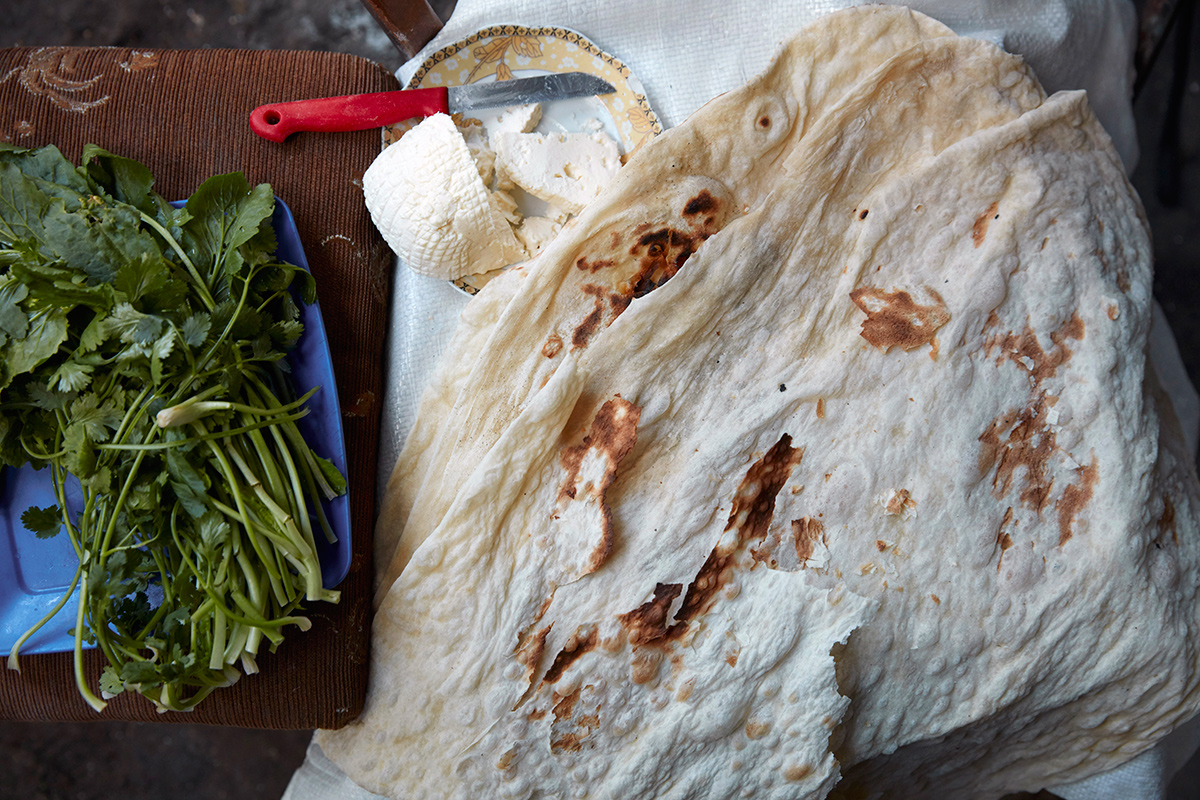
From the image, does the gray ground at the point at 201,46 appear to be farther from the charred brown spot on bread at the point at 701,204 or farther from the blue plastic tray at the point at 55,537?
the charred brown spot on bread at the point at 701,204

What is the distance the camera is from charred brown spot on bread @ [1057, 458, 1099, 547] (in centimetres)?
109

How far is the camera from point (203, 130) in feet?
4.29

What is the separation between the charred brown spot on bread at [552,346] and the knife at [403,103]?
492 mm

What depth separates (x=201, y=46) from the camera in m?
2.21

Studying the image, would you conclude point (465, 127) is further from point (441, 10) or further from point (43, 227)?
point (441, 10)

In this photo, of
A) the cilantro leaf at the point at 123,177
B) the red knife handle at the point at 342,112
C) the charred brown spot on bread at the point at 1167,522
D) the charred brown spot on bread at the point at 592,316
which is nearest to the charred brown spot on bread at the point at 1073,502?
the charred brown spot on bread at the point at 1167,522

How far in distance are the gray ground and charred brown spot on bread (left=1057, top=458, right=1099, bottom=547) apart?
1578mm

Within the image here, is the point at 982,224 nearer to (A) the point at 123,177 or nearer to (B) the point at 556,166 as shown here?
(B) the point at 556,166

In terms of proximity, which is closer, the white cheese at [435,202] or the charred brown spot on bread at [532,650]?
the charred brown spot on bread at [532,650]

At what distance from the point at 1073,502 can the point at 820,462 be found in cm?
37

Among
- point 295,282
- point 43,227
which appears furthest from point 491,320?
point 43,227

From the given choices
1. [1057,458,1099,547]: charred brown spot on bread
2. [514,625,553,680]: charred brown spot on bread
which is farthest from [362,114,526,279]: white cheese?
[1057,458,1099,547]: charred brown spot on bread

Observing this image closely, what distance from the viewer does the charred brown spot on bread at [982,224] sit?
3.61 ft

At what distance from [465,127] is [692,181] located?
0.48 m
